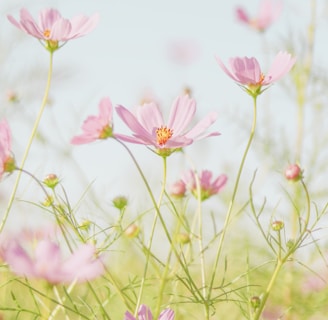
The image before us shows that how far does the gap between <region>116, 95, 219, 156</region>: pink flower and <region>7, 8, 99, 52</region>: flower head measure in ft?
0.34

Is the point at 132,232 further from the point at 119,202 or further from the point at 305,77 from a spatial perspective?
the point at 305,77

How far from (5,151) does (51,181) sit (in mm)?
79

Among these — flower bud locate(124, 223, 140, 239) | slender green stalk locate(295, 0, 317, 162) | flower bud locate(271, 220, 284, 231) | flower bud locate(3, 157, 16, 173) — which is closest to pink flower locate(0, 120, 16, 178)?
flower bud locate(3, 157, 16, 173)

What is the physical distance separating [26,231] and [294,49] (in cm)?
82

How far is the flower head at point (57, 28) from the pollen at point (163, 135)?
0.41 ft

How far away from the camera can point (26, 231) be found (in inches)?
31.2

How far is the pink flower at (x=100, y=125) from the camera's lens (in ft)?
1.75

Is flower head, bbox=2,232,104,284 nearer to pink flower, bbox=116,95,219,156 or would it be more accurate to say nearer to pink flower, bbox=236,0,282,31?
pink flower, bbox=116,95,219,156

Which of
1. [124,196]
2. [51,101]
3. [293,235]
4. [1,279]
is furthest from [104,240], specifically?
[51,101]

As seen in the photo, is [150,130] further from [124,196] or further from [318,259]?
[318,259]

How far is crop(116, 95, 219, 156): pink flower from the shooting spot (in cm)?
53

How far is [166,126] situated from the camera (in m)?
0.59

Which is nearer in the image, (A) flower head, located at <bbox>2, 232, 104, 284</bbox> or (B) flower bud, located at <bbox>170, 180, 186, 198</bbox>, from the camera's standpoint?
(A) flower head, located at <bbox>2, 232, 104, 284</bbox>

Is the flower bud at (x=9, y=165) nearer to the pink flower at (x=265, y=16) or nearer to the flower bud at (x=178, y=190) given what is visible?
the flower bud at (x=178, y=190)
